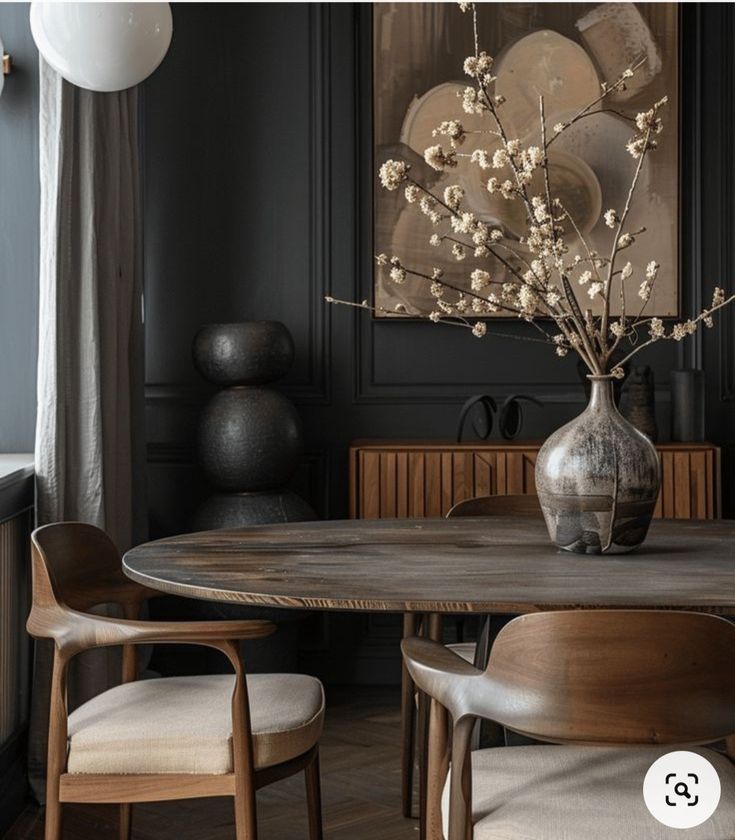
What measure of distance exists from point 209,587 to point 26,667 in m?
1.46

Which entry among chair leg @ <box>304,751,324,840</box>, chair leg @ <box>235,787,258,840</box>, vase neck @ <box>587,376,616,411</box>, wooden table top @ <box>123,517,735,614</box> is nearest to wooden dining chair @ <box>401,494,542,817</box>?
wooden table top @ <box>123,517,735,614</box>

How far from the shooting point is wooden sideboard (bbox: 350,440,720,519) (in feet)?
13.4

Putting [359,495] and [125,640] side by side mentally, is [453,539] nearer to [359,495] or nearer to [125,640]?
[125,640]

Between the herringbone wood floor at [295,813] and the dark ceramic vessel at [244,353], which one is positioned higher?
the dark ceramic vessel at [244,353]

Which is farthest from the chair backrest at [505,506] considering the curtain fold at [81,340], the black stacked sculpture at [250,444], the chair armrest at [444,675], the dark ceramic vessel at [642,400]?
the chair armrest at [444,675]

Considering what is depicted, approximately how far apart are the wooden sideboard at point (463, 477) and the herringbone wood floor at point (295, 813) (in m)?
0.87

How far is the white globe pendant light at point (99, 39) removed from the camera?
3.03 metres

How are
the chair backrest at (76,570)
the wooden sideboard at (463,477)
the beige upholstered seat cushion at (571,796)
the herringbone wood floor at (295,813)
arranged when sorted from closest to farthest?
1. the beige upholstered seat cushion at (571,796)
2. the chair backrest at (76,570)
3. the herringbone wood floor at (295,813)
4. the wooden sideboard at (463,477)

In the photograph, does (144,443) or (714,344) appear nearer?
(144,443)

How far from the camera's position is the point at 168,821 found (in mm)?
3160

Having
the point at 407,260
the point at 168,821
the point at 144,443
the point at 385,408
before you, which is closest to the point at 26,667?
the point at 168,821

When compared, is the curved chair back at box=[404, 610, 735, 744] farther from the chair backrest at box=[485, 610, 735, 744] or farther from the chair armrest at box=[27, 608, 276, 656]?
the chair armrest at box=[27, 608, 276, 656]

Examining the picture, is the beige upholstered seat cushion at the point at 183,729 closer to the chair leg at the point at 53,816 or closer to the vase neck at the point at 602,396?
the chair leg at the point at 53,816

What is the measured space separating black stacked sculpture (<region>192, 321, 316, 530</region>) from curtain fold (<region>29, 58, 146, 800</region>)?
12.8 inches
